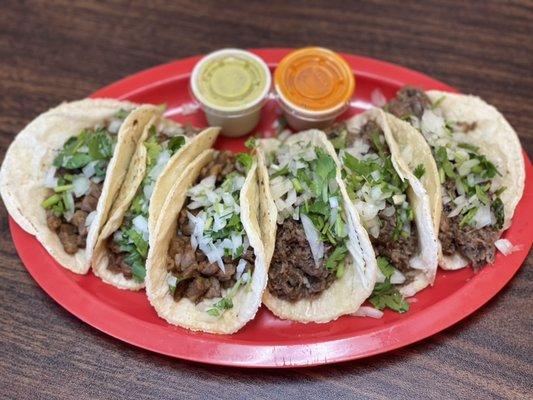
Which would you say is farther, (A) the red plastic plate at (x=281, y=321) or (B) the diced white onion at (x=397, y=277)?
(B) the diced white onion at (x=397, y=277)

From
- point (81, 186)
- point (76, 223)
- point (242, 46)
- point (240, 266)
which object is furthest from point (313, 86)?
point (76, 223)

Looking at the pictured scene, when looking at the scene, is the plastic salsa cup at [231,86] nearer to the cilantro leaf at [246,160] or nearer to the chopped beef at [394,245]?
the cilantro leaf at [246,160]

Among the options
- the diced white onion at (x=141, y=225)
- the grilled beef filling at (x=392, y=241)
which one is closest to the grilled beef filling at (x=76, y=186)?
the diced white onion at (x=141, y=225)

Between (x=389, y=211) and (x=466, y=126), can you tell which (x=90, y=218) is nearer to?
(x=389, y=211)

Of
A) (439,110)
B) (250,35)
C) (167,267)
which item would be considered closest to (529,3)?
(439,110)

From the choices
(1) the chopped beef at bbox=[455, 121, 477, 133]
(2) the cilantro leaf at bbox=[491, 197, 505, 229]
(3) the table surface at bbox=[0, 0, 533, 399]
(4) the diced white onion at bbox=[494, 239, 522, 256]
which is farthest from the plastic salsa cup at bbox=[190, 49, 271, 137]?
(4) the diced white onion at bbox=[494, 239, 522, 256]

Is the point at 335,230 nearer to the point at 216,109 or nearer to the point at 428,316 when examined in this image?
the point at 428,316
